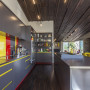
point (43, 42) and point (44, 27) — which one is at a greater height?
point (44, 27)

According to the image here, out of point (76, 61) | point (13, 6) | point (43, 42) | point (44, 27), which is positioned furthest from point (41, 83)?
point (44, 27)

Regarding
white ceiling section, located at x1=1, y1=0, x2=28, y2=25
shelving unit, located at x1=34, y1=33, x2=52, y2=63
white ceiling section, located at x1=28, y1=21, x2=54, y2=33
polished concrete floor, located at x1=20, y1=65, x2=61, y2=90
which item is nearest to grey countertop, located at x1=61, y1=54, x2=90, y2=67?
polished concrete floor, located at x1=20, y1=65, x2=61, y2=90

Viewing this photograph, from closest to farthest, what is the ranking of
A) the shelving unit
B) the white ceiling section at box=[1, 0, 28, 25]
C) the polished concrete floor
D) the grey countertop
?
the grey countertop
the polished concrete floor
the white ceiling section at box=[1, 0, 28, 25]
the shelving unit

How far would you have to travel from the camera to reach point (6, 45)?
2840 millimetres

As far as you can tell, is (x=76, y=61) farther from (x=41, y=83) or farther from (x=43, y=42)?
(x=43, y=42)

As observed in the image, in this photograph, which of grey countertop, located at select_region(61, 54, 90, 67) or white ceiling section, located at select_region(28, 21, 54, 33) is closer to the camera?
grey countertop, located at select_region(61, 54, 90, 67)

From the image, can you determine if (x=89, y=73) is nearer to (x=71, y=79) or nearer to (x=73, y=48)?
(x=71, y=79)

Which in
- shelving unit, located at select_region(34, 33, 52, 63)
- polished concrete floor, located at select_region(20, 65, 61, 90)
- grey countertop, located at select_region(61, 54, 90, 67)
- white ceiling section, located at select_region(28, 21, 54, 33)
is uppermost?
white ceiling section, located at select_region(28, 21, 54, 33)

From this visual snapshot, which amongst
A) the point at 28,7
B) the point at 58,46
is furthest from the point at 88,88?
the point at 58,46

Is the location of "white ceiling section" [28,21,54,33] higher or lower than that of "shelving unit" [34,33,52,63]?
higher

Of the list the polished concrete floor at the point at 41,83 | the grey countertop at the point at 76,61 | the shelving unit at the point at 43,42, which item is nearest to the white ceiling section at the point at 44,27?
the shelving unit at the point at 43,42

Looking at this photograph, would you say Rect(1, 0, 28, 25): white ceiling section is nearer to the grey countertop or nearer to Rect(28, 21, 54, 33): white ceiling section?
Rect(28, 21, 54, 33): white ceiling section

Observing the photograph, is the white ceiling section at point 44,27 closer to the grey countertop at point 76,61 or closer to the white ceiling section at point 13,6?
the white ceiling section at point 13,6

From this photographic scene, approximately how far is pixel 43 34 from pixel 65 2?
10.2 ft
